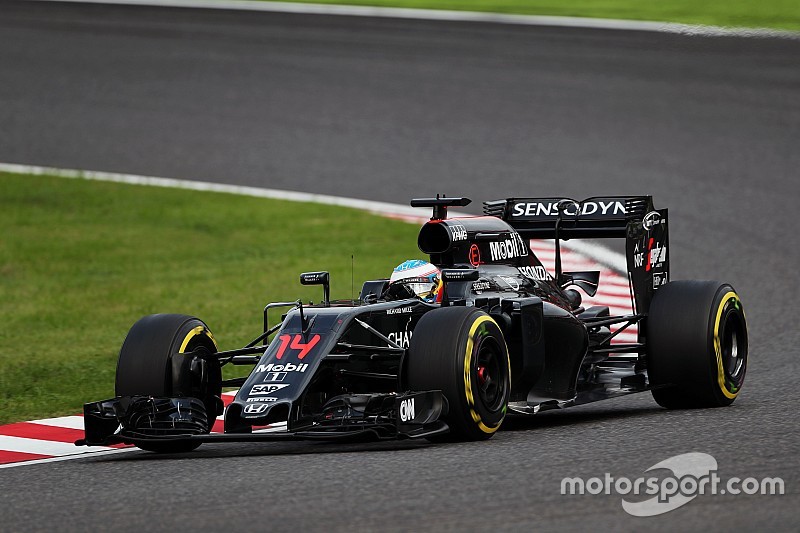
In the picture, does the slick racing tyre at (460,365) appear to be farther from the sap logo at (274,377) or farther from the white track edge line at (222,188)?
the white track edge line at (222,188)

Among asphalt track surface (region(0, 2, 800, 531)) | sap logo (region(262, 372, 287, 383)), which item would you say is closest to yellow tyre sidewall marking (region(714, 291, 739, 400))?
asphalt track surface (region(0, 2, 800, 531))

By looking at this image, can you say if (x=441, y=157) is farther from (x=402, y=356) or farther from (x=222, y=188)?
(x=402, y=356)

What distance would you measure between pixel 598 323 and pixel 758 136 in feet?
38.3

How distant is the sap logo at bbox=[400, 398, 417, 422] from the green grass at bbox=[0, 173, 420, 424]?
3.57 m

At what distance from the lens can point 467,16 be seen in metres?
27.5

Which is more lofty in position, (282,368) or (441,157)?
(441,157)

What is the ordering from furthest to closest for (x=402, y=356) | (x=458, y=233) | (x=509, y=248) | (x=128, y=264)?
1. (x=128, y=264)
2. (x=509, y=248)
3. (x=458, y=233)
4. (x=402, y=356)

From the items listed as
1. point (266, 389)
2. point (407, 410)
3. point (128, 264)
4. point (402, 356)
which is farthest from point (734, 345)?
point (128, 264)

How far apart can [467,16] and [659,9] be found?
3.72m

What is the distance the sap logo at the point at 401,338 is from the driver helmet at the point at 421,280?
41cm

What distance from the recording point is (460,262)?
9617 millimetres

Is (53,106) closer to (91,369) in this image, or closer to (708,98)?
(708,98)

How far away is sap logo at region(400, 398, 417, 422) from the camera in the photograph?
7.83 metres

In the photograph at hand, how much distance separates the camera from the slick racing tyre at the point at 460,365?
8.04 meters
